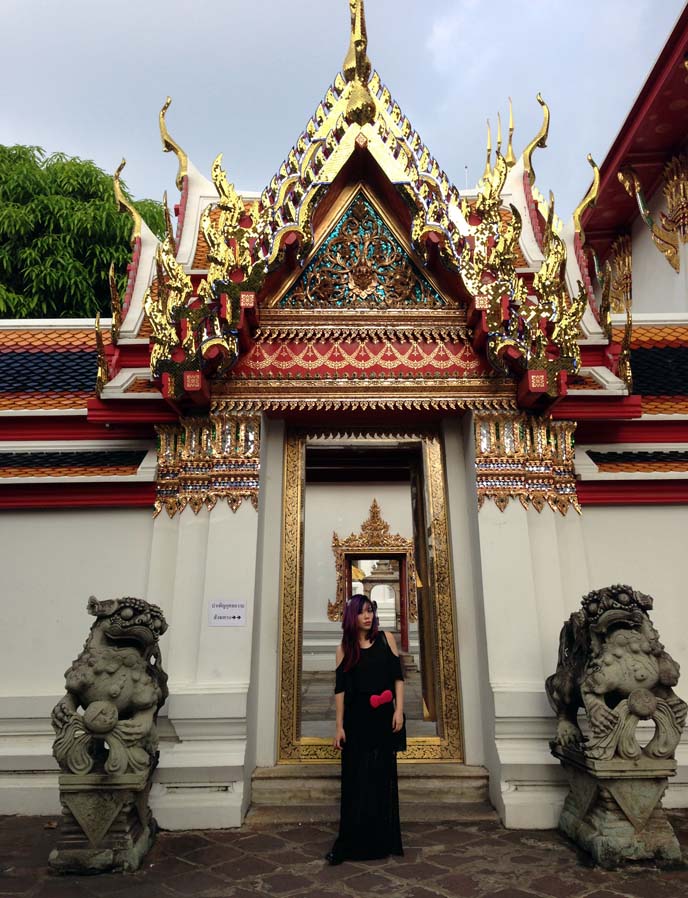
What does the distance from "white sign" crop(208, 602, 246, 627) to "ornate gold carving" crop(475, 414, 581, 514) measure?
1910mm

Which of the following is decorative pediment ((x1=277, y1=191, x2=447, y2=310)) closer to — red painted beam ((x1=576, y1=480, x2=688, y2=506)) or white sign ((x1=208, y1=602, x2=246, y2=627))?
red painted beam ((x1=576, y1=480, x2=688, y2=506))

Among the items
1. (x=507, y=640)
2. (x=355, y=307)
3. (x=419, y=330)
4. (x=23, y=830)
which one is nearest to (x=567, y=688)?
(x=507, y=640)

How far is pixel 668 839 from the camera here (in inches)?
153

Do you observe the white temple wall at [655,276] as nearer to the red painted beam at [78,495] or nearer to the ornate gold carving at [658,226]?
the ornate gold carving at [658,226]

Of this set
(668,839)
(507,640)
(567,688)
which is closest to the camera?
(668,839)

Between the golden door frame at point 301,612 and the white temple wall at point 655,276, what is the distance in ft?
20.3

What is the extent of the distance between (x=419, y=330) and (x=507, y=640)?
243 centimetres

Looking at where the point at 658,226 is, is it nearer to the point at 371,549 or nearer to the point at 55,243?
the point at 371,549

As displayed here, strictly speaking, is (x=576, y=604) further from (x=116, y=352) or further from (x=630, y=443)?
(x=116, y=352)

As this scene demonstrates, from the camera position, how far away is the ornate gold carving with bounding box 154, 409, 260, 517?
509 cm

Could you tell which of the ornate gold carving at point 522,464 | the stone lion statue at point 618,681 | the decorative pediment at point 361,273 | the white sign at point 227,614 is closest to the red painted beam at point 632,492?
the ornate gold carving at point 522,464

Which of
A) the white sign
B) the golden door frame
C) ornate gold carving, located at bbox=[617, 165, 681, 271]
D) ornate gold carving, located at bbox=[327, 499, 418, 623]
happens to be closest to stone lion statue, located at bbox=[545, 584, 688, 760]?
the golden door frame

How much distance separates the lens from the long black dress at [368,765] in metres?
3.99

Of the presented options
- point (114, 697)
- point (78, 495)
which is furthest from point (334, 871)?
point (78, 495)
